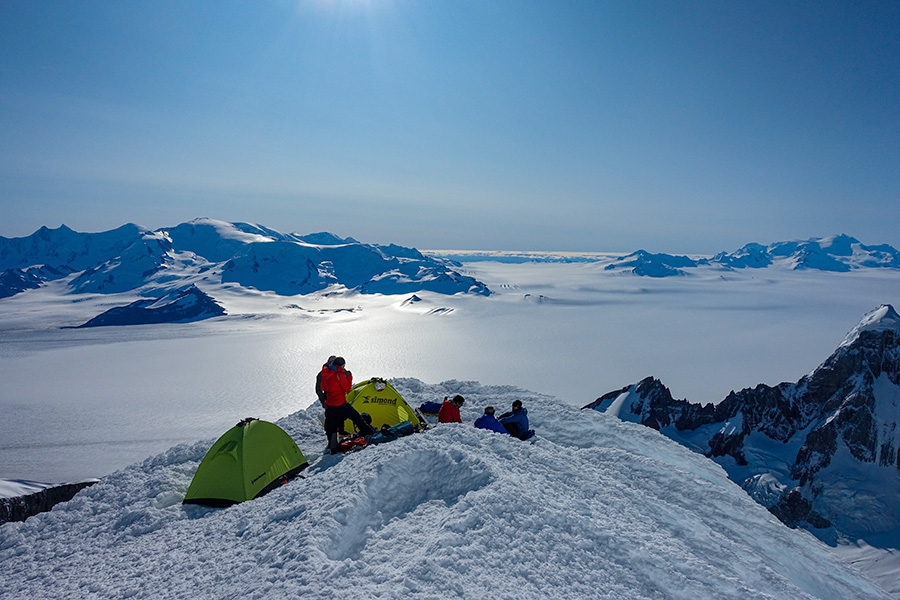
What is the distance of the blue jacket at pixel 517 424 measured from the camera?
41.7 feet

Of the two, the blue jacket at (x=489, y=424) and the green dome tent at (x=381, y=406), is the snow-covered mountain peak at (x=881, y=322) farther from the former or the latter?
the green dome tent at (x=381, y=406)

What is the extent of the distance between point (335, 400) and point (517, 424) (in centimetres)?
520

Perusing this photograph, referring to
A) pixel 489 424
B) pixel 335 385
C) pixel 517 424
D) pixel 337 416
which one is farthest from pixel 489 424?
pixel 335 385

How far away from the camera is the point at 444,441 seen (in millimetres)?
9828

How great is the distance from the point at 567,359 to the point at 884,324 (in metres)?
107

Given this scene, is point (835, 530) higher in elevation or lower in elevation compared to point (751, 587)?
lower

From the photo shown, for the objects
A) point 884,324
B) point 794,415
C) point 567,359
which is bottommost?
point 567,359

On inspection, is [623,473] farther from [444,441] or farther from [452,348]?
[452,348]

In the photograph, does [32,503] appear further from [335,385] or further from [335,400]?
[335,385]

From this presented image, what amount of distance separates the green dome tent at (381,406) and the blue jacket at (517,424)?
2.89 meters

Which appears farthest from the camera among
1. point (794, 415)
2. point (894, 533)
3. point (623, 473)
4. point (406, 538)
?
point (794, 415)

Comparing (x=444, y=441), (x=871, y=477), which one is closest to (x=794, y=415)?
(x=871, y=477)

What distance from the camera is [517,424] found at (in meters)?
12.7

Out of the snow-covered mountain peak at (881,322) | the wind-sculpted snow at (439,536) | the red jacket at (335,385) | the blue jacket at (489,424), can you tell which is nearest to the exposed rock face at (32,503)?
the wind-sculpted snow at (439,536)
